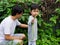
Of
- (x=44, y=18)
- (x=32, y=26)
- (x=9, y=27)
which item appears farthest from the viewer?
(x=44, y=18)

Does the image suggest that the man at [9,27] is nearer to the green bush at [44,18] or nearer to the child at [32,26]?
the child at [32,26]

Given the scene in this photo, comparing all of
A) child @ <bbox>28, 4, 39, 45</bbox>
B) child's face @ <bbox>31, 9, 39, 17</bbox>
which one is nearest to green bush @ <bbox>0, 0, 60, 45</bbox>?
child @ <bbox>28, 4, 39, 45</bbox>

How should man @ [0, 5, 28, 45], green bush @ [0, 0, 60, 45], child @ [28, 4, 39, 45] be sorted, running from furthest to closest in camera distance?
green bush @ [0, 0, 60, 45] < child @ [28, 4, 39, 45] < man @ [0, 5, 28, 45]

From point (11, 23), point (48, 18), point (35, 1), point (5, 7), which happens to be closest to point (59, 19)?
point (48, 18)

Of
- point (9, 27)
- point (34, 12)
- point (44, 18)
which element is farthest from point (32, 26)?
point (44, 18)

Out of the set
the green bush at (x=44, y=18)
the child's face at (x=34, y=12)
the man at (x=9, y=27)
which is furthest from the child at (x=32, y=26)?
the green bush at (x=44, y=18)

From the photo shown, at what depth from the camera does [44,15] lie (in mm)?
6488

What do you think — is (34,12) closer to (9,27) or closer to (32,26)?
(32,26)

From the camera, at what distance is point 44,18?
→ 6516 millimetres

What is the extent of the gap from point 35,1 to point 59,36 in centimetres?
111

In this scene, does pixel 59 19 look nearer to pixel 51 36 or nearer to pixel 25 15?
pixel 51 36

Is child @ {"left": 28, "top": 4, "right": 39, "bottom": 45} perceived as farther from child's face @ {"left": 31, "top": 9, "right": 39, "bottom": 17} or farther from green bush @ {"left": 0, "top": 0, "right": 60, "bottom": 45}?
green bush @ {"left": 0, "top": 0, "right": 60, "bottom": 45}

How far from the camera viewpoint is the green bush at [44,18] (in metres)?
6.24

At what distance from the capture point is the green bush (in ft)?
20.5
